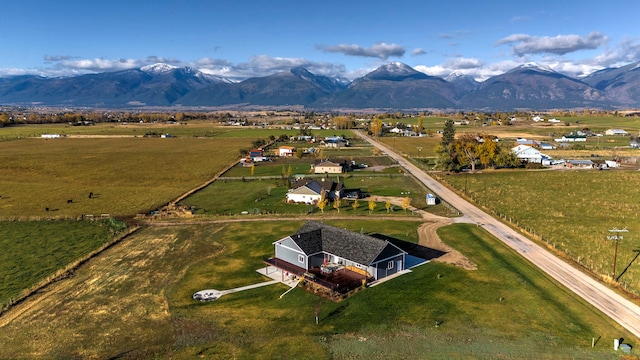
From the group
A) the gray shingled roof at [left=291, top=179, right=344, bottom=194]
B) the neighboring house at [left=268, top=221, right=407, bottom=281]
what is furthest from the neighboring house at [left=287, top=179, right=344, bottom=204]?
the neighboring house at [left=268, top=221, right=407, bottom=281]

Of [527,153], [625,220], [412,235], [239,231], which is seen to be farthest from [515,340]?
[527,153]

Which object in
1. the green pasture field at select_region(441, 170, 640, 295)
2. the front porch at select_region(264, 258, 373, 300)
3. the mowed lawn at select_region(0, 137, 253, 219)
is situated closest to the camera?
the front porch at select_region(264, 258, 373, 300)

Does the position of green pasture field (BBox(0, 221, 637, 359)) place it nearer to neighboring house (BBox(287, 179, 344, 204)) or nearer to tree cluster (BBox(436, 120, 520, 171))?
neighboring house (BBox(287, 179, 344, 204))

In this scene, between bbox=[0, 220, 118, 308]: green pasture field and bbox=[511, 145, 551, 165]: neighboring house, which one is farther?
bbox=[511, 145, 551, 165]: neighboring house

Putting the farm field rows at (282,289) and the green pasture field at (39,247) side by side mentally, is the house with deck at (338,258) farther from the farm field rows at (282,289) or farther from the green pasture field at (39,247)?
the green pasture field at (39,247)

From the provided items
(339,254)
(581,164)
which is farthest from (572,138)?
(339,254)

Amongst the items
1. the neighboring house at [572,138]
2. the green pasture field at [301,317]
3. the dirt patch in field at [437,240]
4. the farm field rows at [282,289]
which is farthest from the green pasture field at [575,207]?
the neighboring house at [572,138]

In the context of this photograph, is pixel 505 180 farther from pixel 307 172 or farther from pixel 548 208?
pixel 307 172

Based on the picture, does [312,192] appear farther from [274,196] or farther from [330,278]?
[330,278]
